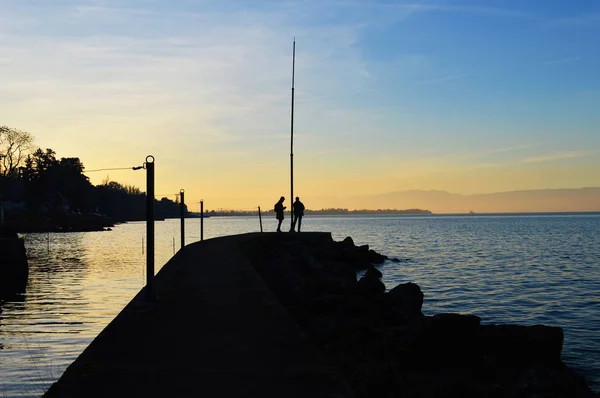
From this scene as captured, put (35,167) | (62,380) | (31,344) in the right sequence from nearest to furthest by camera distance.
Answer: (62,380) → (31,344) → (35,167)

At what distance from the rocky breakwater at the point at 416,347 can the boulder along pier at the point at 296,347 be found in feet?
0.09

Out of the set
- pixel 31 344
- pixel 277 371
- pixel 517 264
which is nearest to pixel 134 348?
pixel 277 371

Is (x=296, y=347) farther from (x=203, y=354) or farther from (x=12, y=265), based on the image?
(x=12, y=265)

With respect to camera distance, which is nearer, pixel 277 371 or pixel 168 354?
pixel 277 371

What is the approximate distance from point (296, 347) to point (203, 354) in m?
1.34

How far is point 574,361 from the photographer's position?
15.8 m

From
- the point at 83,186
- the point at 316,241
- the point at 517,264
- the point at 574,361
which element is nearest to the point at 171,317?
the point at 574,361

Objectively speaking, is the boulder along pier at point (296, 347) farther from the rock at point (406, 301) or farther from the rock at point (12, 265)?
the rock at point (12, 265)

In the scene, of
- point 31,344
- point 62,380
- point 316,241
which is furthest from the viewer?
point 316,241

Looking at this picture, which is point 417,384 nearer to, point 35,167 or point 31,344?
point 31,344

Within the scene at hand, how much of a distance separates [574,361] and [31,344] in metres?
13.6

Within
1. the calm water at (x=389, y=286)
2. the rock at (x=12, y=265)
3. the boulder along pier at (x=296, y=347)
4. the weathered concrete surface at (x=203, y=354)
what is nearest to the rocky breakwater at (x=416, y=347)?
the boulder along pier at (x=296, y=347)

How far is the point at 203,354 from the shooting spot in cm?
839

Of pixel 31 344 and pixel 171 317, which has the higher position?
pixel 171 317
